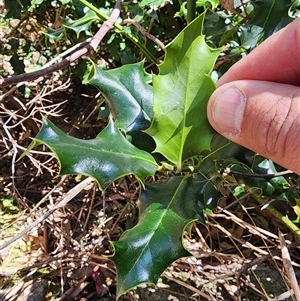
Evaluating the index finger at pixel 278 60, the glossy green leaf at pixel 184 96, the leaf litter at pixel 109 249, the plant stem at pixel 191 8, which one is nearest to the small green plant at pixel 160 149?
the glossy green leaf at pixel 184 96

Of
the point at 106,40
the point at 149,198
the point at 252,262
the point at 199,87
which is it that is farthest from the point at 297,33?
the point at 106,40

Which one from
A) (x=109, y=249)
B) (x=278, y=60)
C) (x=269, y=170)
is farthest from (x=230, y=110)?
(x=109, y=249)

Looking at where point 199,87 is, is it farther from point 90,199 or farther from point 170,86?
point 90,199

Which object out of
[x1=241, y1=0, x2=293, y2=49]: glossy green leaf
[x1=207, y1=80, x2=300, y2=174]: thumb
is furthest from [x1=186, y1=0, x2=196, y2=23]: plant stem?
[x1=207, y1=80, x2=300, y2=174]: thumb

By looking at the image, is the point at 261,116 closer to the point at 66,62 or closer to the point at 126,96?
the point at 126,96

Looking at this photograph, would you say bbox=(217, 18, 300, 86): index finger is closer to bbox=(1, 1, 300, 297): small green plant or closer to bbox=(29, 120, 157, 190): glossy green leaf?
bbox=(1, 1, 300, 297): small green plant

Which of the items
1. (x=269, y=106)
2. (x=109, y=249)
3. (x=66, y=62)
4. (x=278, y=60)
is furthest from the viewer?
(x=109, y=249)

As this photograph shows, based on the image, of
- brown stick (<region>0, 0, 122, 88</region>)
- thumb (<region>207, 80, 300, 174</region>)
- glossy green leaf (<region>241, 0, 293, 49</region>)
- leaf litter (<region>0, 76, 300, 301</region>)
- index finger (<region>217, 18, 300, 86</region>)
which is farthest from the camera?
leaf litter (<region>0, 76, 300, 301</region>)
